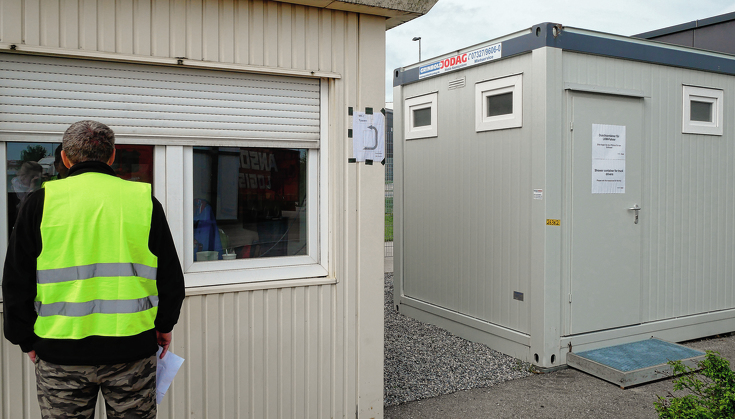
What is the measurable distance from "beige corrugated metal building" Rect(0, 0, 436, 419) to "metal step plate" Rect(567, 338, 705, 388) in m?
2.33

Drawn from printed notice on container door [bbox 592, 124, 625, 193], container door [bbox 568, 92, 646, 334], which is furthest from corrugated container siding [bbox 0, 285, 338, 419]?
printed notice on container door [bbox 592, 124, 625, 193]

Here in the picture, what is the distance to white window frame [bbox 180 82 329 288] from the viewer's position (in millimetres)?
3746

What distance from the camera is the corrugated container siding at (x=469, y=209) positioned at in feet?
19.6

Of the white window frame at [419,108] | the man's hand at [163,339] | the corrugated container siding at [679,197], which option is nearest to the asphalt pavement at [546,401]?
the corrugated container siding at [679,197]

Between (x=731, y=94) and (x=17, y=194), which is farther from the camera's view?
(x=731, y=94)

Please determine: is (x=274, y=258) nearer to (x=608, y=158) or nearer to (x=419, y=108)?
(x=608, y=158)

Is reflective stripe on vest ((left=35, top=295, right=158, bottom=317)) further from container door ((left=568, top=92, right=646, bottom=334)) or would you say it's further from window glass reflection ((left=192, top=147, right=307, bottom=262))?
container door ((left=568, top=92, right=646, bottom=334))

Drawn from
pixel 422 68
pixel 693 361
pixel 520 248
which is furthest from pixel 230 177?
pixel 693 361

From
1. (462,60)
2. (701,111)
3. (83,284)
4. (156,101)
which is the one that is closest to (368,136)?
(156,101)

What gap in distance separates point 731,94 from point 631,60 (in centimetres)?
181

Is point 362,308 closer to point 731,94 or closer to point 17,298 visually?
point 17,298

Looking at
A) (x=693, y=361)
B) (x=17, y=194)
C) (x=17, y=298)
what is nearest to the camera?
(x=17, y=298)

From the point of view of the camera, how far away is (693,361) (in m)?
5.53

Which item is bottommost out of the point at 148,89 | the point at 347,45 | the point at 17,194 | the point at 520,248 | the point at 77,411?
the point at 77,411
